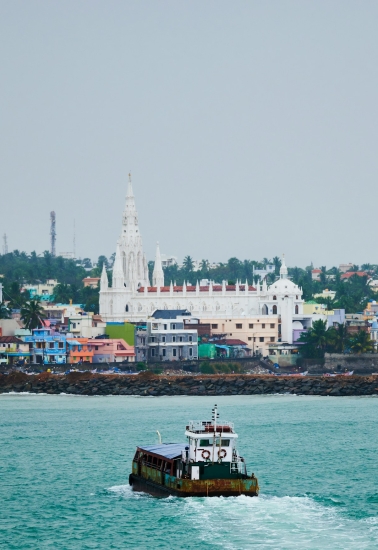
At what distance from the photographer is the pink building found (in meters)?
130

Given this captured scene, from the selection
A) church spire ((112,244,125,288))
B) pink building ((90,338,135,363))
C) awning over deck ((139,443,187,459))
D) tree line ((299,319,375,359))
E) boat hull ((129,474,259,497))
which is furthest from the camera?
church spire ((112,244,125,288))

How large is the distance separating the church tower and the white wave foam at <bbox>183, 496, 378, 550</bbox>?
11574 centimetres

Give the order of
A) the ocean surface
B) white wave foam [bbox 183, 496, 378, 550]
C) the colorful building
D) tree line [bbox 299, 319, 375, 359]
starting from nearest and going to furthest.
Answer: white wave foam [bbox 183, 496, 378, 550] < the ocean surface < the colorful building < tree line [bbox 299, 319, 375, 359]

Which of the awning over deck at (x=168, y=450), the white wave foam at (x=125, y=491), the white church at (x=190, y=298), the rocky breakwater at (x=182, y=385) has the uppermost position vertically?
the white church at (x=190, y=298)

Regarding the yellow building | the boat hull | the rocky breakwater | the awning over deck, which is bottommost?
the boat hull

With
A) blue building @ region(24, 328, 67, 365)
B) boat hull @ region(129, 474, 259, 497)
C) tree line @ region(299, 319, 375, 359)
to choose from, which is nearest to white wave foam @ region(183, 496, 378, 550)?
boat hull @ region(129, 474, 259, 497)

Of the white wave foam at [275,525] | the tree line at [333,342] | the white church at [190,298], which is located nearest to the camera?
the white wave foam at [275,525]

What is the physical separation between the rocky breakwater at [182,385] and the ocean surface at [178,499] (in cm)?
2139

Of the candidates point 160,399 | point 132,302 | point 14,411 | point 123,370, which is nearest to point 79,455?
point 14,411

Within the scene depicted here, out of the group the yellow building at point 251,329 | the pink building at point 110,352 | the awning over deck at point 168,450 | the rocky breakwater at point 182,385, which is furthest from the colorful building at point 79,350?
the awning over deck at point 168,450

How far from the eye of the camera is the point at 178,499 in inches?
1827

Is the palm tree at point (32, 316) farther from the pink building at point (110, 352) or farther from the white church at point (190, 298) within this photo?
the white church at point (190, 298)

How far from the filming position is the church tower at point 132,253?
16200cm

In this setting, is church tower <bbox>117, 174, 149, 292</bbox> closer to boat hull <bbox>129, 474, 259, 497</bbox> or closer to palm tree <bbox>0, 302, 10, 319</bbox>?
palm tree <bbox>0, 302, 10, 319</bbox>
